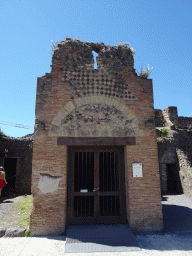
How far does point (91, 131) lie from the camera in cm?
534

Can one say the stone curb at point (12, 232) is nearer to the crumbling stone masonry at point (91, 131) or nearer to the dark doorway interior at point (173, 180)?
the crumbling stone masonry at point (91, 131)

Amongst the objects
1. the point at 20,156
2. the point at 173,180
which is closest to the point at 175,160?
the point at 173,180

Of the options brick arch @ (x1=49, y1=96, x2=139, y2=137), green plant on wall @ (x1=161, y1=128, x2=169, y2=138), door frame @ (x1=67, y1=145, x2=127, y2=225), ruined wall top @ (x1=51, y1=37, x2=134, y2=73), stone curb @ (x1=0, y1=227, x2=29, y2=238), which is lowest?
stone curb @ (x1=0, y1=227, x2=29, y2=238)

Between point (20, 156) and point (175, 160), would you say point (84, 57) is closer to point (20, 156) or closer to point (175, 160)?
point (20, 156)

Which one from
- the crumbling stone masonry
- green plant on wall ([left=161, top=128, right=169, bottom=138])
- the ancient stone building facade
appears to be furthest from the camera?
green plant on wall ([left=161, top=128, right=169, bottom=138])

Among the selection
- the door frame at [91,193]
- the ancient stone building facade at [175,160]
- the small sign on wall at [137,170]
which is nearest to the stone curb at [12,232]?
the door frame at [91,193]

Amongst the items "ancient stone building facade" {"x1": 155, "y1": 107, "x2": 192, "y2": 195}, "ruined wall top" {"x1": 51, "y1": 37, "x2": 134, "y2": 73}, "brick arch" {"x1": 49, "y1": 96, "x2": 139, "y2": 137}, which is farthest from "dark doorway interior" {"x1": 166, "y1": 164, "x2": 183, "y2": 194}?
"ruined wall top" {"x1": 51, "y1": 37, "x2": 134, "y2": 73}

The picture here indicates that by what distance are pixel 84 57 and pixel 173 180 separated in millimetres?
11573

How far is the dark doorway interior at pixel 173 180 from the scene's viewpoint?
1252 centimetres

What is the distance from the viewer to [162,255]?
382 cm

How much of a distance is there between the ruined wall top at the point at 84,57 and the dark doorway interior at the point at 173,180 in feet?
32.6

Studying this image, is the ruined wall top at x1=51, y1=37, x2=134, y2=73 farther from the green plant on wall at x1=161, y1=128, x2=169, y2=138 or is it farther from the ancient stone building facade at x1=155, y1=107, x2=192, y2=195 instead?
the green plant on wall at x1=161, y1=128, x2=169, y2=138

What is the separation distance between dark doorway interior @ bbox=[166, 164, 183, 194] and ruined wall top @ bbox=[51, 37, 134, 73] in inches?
391

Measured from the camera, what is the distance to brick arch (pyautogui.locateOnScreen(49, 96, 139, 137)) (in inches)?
209
